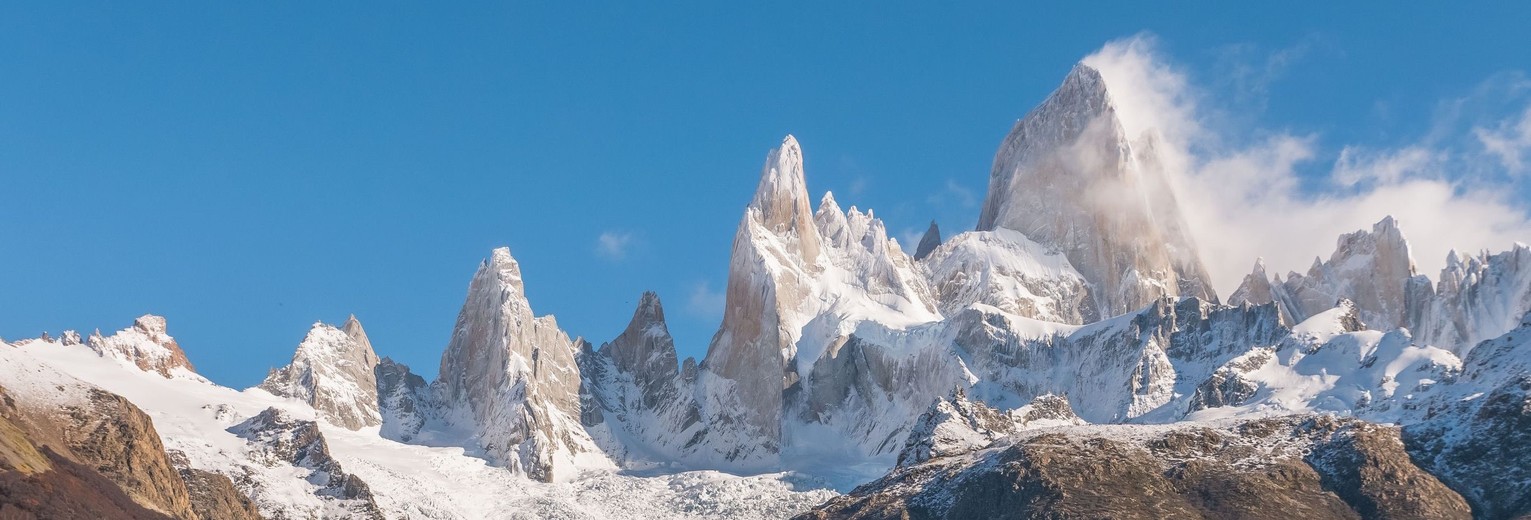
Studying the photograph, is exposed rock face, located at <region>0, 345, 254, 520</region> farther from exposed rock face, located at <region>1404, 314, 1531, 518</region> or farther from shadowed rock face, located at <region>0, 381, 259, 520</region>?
exposed rock face, located at <region>1404, 314, 1531, 518</region>

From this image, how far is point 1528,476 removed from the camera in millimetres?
162625

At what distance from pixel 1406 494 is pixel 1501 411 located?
14.6 m

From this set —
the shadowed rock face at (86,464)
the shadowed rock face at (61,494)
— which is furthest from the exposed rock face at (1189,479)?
the shadowed rock face at (61,494)

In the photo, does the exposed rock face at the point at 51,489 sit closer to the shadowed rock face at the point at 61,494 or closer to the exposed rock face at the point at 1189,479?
the shadowed rock face at the point at 61,494

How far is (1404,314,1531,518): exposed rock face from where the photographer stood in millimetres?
163250

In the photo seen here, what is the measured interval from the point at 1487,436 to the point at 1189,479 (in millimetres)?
25888

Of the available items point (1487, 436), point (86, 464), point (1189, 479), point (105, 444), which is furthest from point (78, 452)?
point (1487, 436)

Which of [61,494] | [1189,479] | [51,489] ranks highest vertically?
[1189,479]

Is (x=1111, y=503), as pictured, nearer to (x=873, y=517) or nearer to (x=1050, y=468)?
(x=1050, y=468)

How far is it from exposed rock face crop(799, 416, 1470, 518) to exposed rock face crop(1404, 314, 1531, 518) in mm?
2277

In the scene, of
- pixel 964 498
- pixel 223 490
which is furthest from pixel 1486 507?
pixel 223 490

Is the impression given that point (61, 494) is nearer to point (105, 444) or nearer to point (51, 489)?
point (51, 489)

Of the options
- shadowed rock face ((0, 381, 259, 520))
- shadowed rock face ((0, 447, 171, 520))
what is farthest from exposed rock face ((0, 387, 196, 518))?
shadowed rock face ((0, 447, 171, 520))

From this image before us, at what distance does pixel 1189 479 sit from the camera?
563 feet
